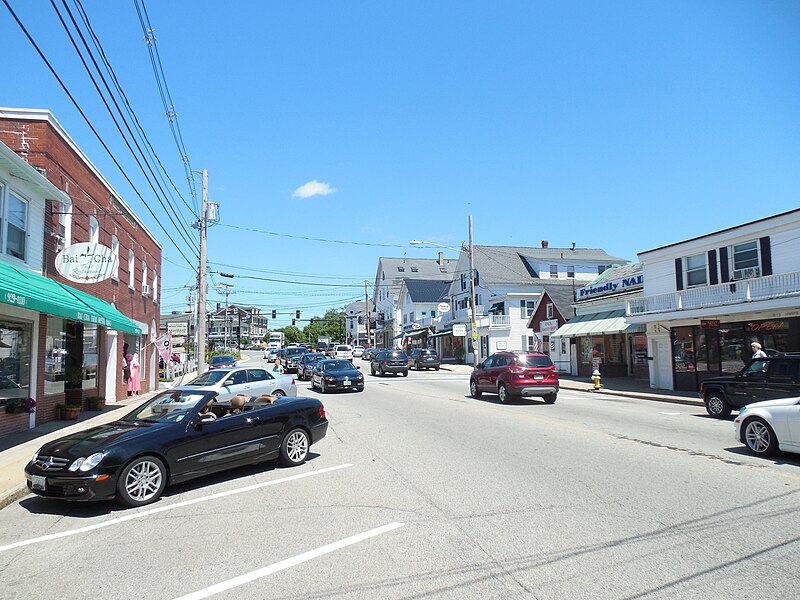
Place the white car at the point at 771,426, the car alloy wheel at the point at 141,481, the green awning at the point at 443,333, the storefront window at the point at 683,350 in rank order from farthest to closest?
the green awning at the point at 443,333 < the storefront window at the point at 683,350 < the white car at the point at 771,426 < the car alloy wheel at the point at 141,481

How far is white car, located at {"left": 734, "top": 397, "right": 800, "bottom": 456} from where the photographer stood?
8.77 metres

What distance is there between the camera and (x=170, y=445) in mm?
7617

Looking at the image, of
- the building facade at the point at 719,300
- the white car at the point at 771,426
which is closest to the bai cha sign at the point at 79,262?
the white car at the point at 771,426

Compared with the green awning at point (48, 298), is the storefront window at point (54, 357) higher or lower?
lower

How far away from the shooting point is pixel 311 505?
706cm

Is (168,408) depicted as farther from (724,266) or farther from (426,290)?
(426,290)

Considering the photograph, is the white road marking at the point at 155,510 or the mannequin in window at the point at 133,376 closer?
the white road marking at the point at 155,510

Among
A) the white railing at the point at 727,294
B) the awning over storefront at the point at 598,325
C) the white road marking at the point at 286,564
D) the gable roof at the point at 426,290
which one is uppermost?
the gable roof at the point at 426,290

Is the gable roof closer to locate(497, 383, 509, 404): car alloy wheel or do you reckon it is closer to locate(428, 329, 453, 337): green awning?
locate(428, 329, 453, 337): green awning

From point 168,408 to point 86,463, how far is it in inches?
67.5

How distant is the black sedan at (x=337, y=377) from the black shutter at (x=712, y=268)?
14.3 meters

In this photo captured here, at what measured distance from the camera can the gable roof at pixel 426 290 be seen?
2840 inches

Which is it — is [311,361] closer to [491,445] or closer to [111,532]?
[491,445]

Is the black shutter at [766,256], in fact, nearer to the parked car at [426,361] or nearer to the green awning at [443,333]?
the parked car at [426,361]
